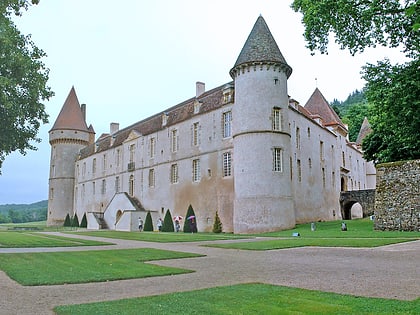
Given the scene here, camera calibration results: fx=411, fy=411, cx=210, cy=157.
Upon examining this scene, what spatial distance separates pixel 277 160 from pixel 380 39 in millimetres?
11970

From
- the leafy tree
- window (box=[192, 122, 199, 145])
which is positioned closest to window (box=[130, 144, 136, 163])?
window (box=[192, 122, 199, 145])

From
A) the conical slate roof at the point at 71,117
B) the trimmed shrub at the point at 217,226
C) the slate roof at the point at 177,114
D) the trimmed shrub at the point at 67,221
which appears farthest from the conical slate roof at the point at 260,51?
the trimmed shrub at the point at 67,221

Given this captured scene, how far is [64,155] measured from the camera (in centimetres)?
5534

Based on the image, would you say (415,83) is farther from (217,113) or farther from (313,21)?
(217,113)

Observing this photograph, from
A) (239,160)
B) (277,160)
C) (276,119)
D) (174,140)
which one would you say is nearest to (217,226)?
(239,160)

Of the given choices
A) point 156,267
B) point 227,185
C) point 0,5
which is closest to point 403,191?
point 227,185

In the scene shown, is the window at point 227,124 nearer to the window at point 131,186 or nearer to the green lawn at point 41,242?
the green lawn at point 41,242

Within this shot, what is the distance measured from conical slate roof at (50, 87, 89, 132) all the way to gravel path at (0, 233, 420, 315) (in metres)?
48.0

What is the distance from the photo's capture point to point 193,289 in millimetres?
6809

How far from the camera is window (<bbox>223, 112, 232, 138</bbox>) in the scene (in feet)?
101

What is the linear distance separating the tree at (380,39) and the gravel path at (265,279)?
914cm

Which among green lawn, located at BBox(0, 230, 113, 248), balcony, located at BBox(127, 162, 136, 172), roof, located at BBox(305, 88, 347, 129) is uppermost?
roof, located at BBox(305, 88, 347, 129)

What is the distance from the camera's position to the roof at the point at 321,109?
44000 mm

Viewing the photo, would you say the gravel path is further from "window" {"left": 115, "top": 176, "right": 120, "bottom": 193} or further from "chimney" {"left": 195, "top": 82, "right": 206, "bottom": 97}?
"window" {"left": 115, "top": 176, "right": 120, "bottom": 193}
